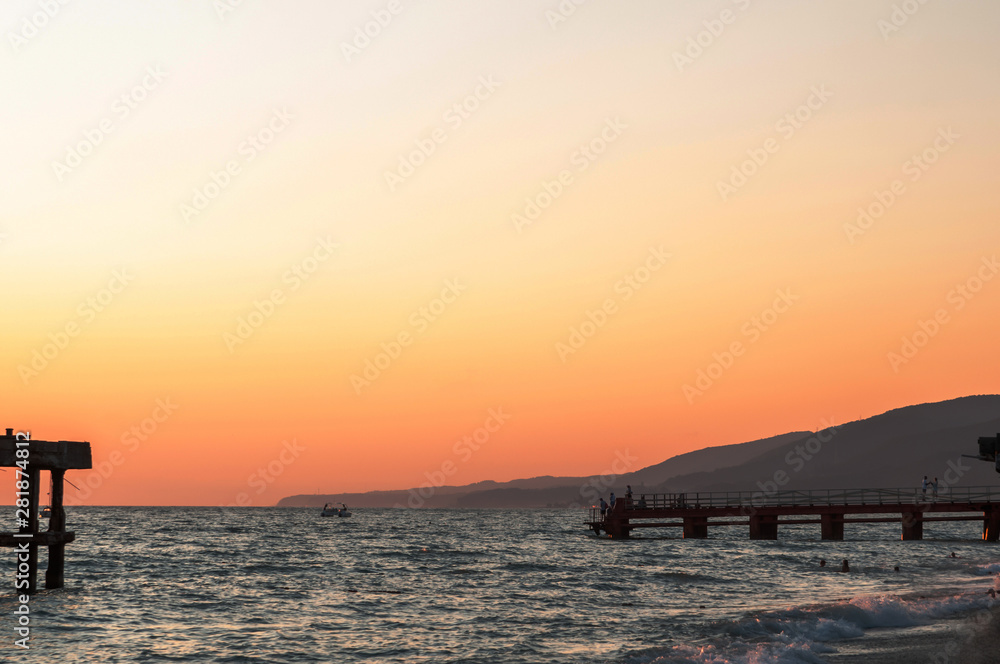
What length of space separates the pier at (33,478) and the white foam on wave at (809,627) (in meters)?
20.4

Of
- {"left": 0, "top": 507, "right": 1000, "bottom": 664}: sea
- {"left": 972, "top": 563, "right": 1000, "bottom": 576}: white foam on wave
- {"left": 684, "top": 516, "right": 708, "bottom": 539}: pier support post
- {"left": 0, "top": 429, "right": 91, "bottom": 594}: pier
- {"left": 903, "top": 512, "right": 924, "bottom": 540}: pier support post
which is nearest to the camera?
{"left": 0, "top": 507, "right": 1000, "bottom": 664}: sea

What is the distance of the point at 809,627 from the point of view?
2622 centimetres

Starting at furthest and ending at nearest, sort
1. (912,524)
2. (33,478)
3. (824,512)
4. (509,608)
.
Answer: (824,512) < (912,524) < (509,608) < (33,478)

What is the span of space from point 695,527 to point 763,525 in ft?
17.6

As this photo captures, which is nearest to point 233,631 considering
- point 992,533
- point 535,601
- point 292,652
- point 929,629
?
point 292,652

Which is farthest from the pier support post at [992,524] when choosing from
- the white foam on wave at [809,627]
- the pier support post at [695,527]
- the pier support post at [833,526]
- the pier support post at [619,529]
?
the white foam on wave at [809,627]

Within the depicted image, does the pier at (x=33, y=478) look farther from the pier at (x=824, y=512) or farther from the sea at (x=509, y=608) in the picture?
the pier at (x=824, y=512)

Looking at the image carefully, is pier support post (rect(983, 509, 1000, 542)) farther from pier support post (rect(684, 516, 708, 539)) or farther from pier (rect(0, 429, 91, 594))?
pier (rect(0, 429, 91, 594))

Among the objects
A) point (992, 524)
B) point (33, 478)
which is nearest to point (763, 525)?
point (992, 524)

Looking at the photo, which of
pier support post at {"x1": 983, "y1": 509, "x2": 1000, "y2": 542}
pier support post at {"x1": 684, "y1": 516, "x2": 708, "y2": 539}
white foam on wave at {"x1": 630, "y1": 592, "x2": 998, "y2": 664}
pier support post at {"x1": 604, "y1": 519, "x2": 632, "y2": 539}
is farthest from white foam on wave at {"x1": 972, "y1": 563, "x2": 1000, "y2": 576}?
pier support post at {"x1": 604, "y1": 519, "x2": 632, "y2": 539}

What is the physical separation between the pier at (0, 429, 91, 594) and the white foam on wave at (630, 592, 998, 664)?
67.0ft

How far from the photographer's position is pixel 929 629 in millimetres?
25328

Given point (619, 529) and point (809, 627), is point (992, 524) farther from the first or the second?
point (809, 627)

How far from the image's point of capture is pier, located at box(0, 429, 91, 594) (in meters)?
29.5
